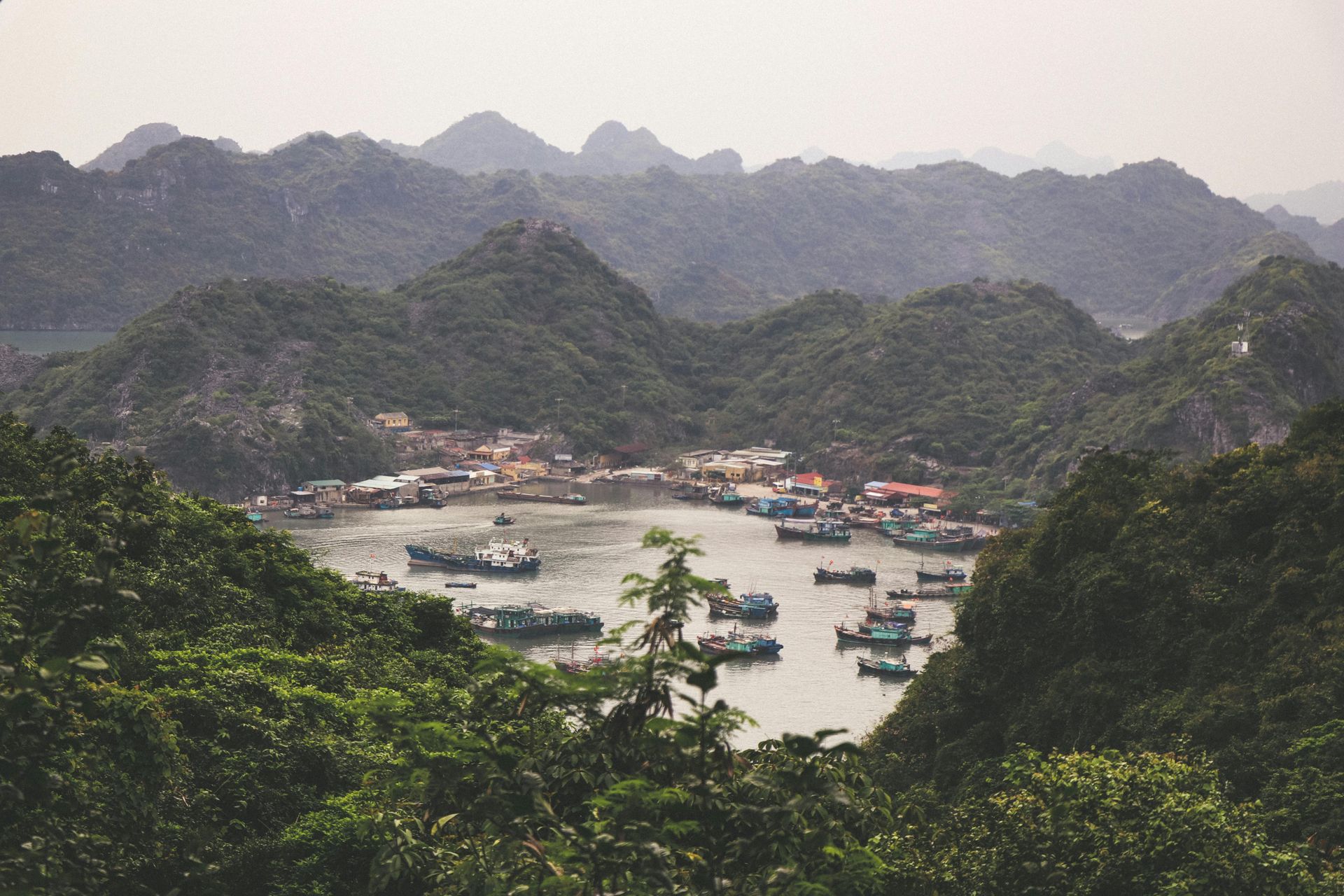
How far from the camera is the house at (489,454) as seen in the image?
5059cm

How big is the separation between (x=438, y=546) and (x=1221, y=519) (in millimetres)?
25624

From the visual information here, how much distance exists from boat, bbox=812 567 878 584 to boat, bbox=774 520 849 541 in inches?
193

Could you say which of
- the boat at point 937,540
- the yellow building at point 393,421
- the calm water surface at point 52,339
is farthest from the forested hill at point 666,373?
the calm water surface at point 52,339

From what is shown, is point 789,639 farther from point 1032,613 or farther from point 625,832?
point 625,832

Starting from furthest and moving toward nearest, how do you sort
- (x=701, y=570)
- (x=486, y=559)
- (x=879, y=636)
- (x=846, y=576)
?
1. (x=846, y=576)
2. (x=486, y=559)
3. (x=701, y=570)
4. (x=879, y=636)

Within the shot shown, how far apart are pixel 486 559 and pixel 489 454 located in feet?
53.6

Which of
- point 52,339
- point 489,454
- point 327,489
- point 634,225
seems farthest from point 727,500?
point 634,225

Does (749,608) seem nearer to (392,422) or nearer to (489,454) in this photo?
(489,454)

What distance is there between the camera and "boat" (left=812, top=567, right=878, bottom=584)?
3497 cm

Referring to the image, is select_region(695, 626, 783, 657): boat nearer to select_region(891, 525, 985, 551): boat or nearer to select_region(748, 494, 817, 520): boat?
select_region(891, 525, 985, 551): boat

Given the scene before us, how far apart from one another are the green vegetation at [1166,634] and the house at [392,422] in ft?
121

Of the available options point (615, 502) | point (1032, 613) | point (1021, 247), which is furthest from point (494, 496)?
point (1021, 247)

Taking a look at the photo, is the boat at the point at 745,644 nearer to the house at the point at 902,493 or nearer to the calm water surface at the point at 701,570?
the calm water surface at the point at 701,570

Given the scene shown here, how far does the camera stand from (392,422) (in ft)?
171
